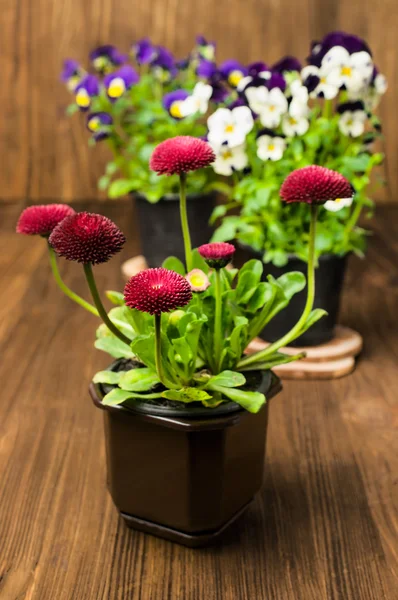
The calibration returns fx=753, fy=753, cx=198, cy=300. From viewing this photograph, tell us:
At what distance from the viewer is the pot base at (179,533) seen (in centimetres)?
69

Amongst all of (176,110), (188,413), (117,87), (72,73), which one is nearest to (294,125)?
(176,110)

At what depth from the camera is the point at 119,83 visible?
1.40 metres

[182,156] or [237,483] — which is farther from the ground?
[182,156]

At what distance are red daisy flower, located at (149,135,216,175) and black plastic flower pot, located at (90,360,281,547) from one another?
8.1 inches

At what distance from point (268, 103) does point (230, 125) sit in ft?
0.23

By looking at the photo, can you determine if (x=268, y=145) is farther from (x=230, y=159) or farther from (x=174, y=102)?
(x=174, y=102)

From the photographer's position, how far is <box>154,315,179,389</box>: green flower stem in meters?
0.60

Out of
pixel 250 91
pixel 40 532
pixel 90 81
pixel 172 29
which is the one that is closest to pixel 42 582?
pixel 40 532

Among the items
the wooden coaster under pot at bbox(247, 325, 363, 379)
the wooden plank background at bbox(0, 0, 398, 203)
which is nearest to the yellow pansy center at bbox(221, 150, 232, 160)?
the wooden coaster under pot at bbox(247, 325, 363, 379)

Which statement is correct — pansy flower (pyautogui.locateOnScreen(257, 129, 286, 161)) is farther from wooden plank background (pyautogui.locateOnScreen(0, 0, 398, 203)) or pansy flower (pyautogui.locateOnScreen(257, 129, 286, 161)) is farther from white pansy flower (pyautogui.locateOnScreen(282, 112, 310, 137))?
wooden plank background (pyautogui.locateOnScreen(0, 0, 398, 203))

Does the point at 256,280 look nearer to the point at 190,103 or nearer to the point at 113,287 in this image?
the point at 190,103

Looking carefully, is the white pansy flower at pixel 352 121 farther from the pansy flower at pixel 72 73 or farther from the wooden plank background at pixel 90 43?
the wooden plank background at pixel 90 43

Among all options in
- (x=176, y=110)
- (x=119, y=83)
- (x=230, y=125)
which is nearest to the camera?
(x=230, y=125)

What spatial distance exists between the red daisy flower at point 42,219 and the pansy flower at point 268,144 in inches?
17.9
